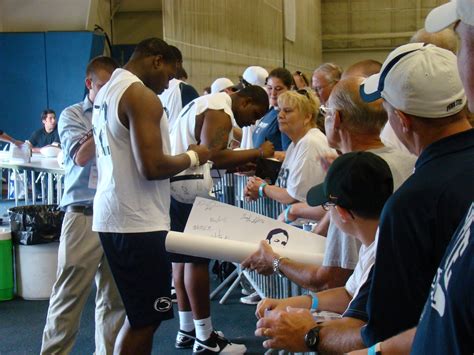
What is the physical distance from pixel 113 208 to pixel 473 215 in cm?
202

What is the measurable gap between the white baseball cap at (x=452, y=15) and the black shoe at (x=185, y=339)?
3000mm

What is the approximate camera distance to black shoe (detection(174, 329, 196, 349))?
3.96 meters

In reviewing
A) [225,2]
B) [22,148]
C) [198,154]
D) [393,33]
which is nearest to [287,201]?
[198,154]

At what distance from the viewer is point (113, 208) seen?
8.91 feet

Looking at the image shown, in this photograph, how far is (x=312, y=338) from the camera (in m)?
1.73

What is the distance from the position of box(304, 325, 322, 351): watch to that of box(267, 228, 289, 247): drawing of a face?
0.67 meters

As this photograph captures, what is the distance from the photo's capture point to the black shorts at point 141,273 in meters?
2.70

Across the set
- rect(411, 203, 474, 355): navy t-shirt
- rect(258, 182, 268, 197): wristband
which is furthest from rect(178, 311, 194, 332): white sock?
rect(411, 203, 474, 355): navy t-shirt

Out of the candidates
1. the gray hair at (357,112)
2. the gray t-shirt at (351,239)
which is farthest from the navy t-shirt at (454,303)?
the gray hair at (357,112)

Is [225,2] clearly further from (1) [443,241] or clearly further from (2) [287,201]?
(1) [443,241]

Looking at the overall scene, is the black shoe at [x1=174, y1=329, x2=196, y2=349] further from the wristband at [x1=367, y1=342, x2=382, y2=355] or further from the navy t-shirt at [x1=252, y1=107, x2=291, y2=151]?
the wristband at [x1=367, y1=342, x2=382, y2=355]

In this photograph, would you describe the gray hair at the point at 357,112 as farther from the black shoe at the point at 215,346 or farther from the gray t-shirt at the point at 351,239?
the black shoe at the point at 215,346

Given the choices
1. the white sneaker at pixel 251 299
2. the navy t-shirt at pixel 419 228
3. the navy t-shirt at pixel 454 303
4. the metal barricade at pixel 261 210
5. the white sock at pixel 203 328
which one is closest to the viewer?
the navy t-shirt at pixel 454 303

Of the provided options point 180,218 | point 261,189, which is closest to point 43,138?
point 180,218
